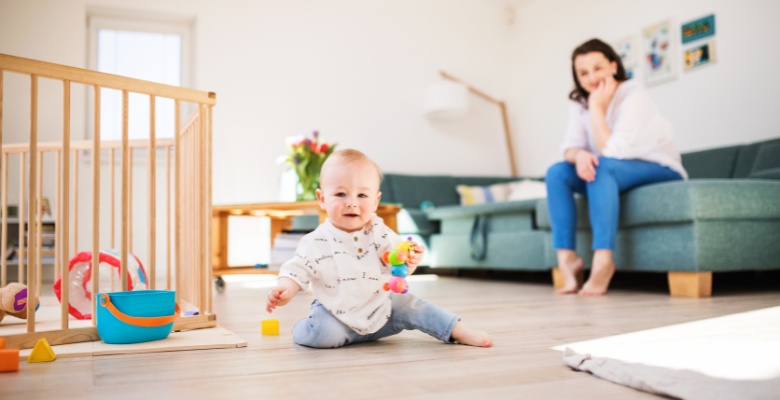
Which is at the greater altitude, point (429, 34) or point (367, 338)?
point (429, 34)

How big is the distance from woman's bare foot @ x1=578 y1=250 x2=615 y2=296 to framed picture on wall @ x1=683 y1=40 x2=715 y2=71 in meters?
1.90

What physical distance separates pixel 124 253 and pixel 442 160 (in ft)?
12.9

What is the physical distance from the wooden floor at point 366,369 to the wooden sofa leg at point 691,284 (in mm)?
461

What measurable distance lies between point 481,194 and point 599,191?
2164mm

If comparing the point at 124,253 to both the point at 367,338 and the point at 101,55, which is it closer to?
the point at 367,338

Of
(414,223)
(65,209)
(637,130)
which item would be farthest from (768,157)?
(65,209)

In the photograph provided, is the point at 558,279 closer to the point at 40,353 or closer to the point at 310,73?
the point at 40,353

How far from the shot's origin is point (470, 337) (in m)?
1.29

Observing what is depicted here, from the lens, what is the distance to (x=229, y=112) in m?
4.45

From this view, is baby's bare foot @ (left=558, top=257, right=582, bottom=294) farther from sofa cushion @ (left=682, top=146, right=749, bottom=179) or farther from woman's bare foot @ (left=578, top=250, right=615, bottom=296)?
sofa cushion @ (left=682, top=146, right=749, bottom=179)

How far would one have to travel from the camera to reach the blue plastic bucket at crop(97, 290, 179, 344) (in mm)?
1283

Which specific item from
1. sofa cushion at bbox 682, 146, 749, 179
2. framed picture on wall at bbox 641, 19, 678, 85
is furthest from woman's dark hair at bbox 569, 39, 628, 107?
framed picture on wall at bbox 641, 19, 678, 85

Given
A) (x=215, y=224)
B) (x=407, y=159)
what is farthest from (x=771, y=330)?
(x=407, y=159)

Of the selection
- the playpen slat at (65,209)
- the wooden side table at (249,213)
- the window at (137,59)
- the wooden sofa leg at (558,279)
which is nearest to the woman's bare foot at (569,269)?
the wooden sofa leg at (558,279)
